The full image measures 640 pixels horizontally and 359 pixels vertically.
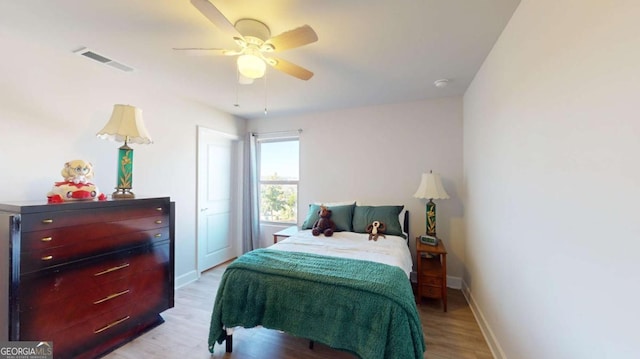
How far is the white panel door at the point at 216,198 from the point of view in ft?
12.0

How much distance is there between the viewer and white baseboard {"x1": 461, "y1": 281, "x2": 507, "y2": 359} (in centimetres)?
188

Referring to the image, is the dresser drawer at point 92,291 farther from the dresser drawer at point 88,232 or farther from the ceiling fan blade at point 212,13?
the ceiling fan blade at point 212,13

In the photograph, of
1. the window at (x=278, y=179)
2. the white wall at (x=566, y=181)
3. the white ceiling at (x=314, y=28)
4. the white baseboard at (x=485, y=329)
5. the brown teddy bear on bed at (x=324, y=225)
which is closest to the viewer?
the white wall at (x=566, y=181)

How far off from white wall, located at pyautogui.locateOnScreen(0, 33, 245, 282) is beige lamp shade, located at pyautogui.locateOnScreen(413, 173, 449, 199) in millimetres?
3077

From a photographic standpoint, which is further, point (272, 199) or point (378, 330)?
point (272, 199)

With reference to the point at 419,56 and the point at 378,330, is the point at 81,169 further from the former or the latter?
the point at 419,56

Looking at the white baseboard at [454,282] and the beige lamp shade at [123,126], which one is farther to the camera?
the white baseboard at [454,282]

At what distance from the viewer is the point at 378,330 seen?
4.84 ft

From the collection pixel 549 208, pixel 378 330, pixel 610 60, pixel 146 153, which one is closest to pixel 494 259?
pixel 549 208

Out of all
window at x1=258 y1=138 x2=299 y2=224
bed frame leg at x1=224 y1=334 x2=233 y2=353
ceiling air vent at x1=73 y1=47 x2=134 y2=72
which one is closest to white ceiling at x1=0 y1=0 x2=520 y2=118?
ceiling air vent at x1=73 y1=47 x2=134 y2=72

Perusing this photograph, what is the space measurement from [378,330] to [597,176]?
127 centimetres
